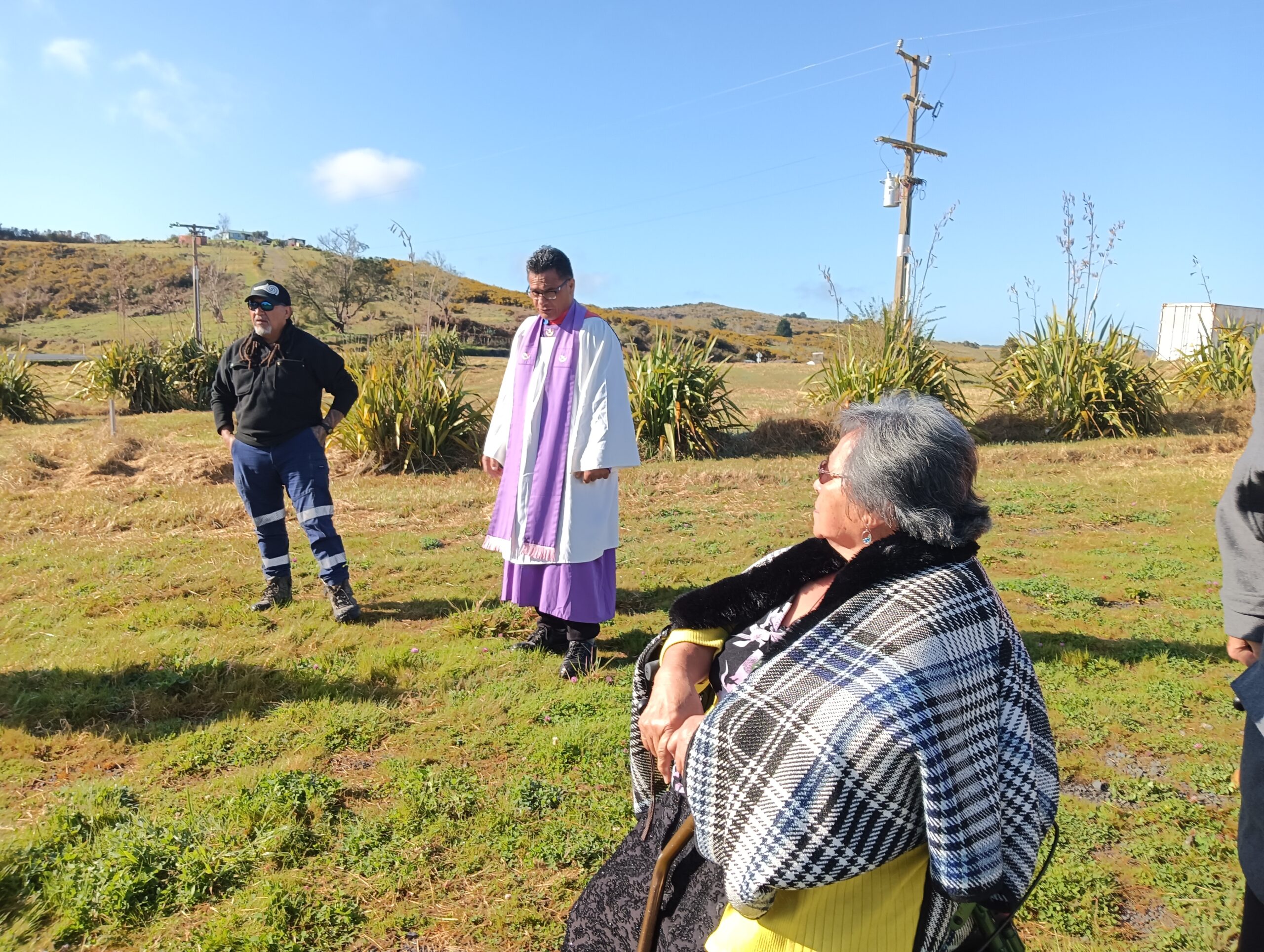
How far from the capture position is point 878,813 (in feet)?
4.87

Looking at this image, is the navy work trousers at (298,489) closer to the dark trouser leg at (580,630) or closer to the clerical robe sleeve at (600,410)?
the dark trouser leg at (580,630)

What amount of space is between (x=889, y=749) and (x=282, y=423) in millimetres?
4340

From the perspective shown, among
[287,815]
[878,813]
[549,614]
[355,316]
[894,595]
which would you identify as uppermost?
[355,316]

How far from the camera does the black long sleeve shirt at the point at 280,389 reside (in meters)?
4.97

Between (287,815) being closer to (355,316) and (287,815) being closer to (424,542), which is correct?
(424,542)

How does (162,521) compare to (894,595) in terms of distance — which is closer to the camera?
(894,595)

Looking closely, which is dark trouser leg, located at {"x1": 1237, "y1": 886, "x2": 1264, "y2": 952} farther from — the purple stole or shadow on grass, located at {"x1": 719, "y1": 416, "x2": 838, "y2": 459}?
shadow on grass, located at {"x1": 719, "y1": 416, "x2": 838, "y2": 459}

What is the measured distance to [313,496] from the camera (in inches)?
198

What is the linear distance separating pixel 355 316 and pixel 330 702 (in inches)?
1575

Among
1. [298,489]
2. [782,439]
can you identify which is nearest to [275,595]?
[298,489]

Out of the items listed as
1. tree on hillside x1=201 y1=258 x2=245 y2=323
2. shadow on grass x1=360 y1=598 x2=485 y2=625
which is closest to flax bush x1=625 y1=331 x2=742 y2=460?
shadow on grass x1=360 y1=598 x2=485 y2=625

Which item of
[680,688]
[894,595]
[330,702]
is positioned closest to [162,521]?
[330,702]

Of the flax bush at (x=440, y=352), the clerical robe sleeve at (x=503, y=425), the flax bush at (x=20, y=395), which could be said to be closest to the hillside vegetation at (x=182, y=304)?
the flax bush at (x=20, y=395)

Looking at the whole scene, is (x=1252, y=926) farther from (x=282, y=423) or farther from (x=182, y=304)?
(x=182, y=304)
